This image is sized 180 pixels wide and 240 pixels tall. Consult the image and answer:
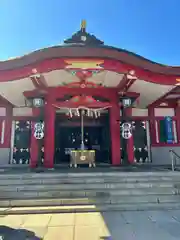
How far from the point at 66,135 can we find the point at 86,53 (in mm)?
5358

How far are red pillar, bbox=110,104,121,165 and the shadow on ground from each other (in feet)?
16.3

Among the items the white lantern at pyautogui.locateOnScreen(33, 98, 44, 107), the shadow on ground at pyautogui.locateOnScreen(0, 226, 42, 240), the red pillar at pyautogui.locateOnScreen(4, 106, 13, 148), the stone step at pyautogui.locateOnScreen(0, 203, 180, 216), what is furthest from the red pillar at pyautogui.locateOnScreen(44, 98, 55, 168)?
the shadow on ground at pyautogui.locateOnScreen(0, 226, 42, 240)

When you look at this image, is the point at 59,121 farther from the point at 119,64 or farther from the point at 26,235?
the point at 26,235

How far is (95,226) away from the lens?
322 cm

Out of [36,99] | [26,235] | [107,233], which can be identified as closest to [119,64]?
[36,99]

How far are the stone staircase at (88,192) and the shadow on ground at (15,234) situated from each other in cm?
90

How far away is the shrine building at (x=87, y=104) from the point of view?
587 cm

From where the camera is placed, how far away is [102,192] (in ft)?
15.2

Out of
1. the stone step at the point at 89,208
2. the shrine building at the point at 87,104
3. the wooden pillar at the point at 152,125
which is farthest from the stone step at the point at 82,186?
the wooden pillar at the point at 152,125

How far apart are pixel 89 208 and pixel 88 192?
0.58 meters

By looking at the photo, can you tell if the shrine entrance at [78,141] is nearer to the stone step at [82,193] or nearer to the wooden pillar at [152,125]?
the wooden pillar at [152,125]

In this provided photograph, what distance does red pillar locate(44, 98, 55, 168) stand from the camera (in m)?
7.27

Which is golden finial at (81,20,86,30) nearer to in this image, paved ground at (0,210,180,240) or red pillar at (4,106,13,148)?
red pillar at (4,106,13,148)

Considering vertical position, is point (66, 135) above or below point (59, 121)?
below
